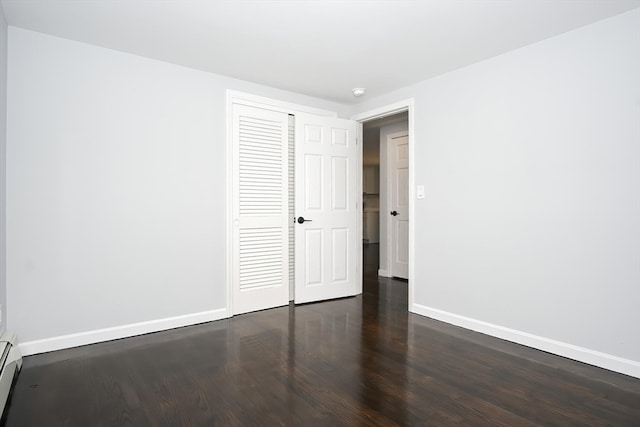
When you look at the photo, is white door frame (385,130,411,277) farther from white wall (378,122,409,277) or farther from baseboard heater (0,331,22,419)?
baseboard heater (0,331,22,419)

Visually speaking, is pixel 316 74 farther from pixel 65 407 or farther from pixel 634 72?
→ pixel 65 407

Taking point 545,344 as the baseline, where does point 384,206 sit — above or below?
above

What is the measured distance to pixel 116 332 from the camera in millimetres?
2889

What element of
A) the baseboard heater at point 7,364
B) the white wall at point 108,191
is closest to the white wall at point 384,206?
the white wall at point 108,191

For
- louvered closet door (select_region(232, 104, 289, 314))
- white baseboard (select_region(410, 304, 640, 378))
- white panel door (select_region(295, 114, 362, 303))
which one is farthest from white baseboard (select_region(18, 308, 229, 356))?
white baseboard (select_region(410, 304, 640, 378))

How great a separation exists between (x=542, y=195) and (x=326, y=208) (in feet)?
7.19

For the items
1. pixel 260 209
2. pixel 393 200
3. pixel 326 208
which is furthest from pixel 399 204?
pixel 260 209

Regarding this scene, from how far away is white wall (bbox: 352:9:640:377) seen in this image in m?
2.33

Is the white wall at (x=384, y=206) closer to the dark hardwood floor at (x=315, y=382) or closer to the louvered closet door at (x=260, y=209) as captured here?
the louvered closet door at (x=260, y=209)

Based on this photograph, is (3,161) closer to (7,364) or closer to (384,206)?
(7,364)

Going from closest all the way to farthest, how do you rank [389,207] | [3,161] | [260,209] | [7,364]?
[7,364] < [3,161] < [260,209] < [389,207]

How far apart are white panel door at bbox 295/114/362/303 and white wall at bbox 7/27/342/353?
89cm

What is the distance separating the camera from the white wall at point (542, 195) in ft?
7.65

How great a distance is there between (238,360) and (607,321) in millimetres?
2565
